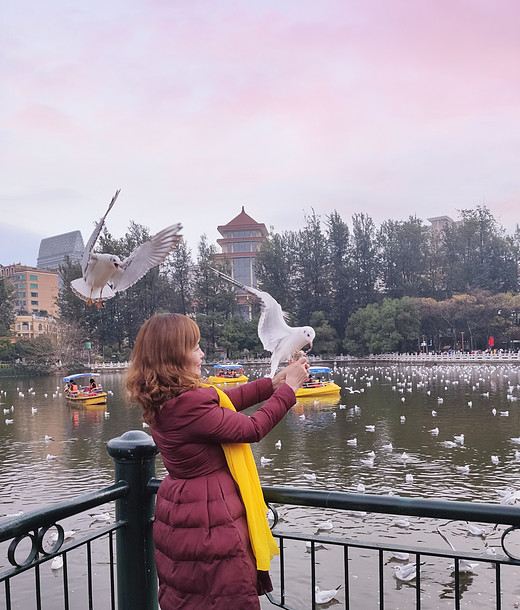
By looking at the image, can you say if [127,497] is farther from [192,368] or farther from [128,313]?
[128,313]

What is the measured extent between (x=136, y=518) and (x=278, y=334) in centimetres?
109

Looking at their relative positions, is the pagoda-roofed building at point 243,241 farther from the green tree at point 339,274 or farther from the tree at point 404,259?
the tree at point 404,259

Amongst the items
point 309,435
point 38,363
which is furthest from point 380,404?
point 38,363

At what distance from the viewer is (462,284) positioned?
137 ft

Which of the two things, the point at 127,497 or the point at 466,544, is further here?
the point at 466,544

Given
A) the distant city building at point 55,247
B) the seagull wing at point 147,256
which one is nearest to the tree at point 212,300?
the seagull wing at point 147,256

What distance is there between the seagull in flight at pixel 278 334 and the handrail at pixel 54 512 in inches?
28.9

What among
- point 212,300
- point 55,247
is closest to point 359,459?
point 212,300

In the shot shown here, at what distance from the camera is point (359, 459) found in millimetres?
10703

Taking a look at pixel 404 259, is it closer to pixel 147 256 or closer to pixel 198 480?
pixel 147 256

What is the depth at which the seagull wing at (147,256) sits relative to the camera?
3.01 meters

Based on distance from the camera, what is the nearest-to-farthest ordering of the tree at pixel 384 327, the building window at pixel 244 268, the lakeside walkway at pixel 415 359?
the lakeside walkway at pixel 415 359
the tree at pixel 384 327
the building window at pixel 244 268

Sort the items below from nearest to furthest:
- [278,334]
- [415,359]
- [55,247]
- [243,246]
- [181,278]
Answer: [278,334], [415,359], [181,278], [243,246], [55,247]

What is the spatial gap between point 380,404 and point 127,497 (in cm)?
1656
